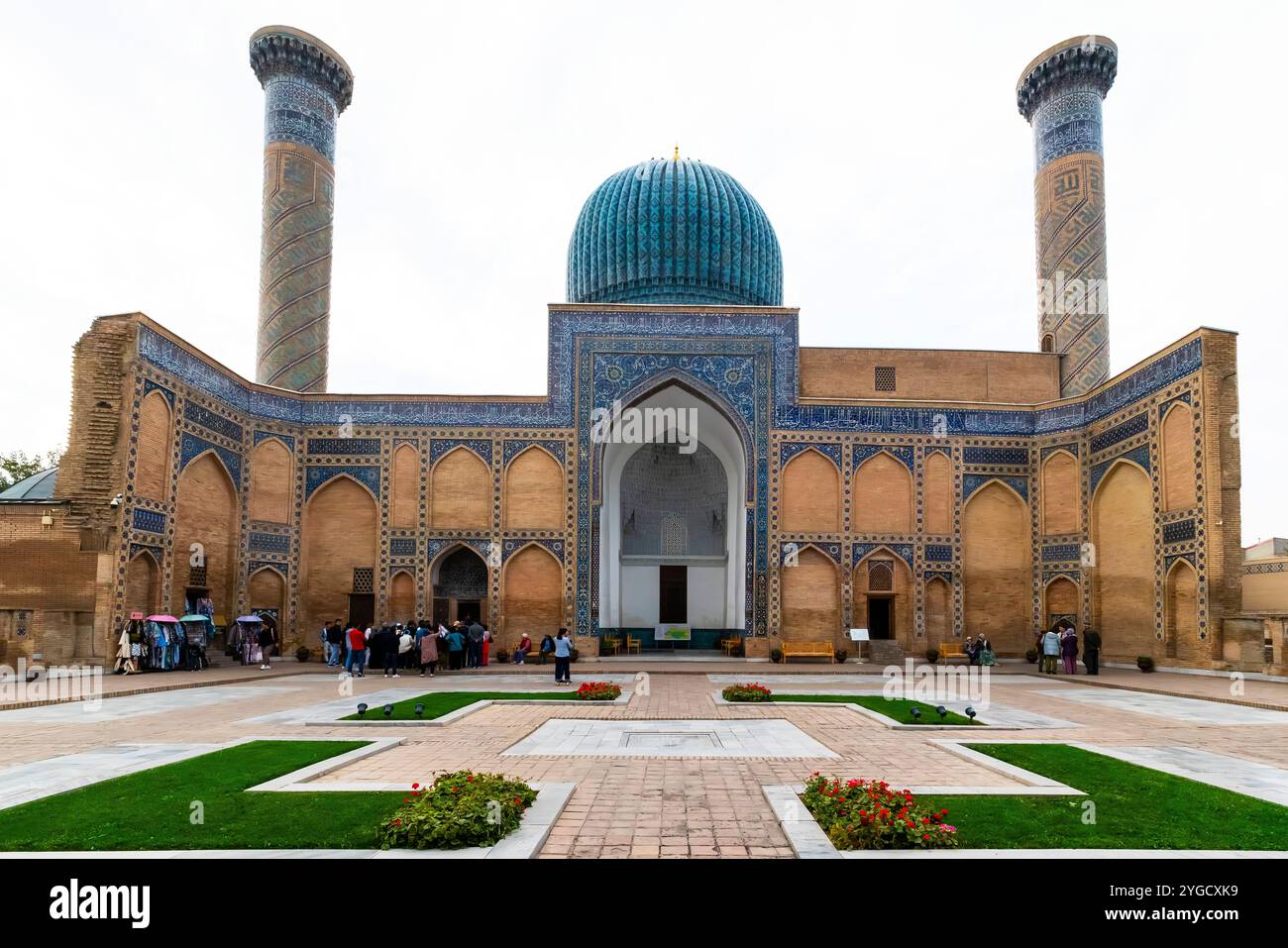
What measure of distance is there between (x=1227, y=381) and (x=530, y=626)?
13453mm

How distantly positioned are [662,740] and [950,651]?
43.1 feet

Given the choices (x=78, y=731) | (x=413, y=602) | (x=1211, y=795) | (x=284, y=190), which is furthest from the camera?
(x=284, y=190)

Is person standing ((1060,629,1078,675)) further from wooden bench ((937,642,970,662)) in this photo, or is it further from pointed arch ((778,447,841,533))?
pointed arch ((778,447,841,533))

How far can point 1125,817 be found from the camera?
4.63 meters

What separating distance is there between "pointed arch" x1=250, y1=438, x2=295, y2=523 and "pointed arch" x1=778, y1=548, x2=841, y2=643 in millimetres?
10488

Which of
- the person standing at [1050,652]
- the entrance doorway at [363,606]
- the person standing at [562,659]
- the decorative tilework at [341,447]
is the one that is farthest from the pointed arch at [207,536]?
the person standing at [1050,652]

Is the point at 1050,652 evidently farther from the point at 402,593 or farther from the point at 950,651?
the point at 402,593

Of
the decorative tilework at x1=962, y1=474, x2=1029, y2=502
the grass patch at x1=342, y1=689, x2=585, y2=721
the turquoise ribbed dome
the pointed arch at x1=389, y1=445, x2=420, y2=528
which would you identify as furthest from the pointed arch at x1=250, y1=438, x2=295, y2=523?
the decorative tilework at x1=962, y1=474, x2=1029, y2=502

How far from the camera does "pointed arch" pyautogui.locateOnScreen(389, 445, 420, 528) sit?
770 inches

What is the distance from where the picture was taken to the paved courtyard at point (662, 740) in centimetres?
494

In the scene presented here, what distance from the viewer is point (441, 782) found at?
184 inches

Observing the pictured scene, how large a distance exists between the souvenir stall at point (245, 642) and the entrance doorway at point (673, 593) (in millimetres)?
10114
